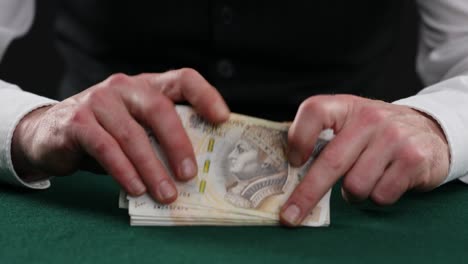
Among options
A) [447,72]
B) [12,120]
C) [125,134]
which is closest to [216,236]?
[125,134]

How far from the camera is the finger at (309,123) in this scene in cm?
132

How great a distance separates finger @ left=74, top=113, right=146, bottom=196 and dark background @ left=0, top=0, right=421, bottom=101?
200cm

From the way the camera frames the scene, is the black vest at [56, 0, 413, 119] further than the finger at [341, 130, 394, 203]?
Yes

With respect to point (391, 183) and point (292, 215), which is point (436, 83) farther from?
point (292, 215)

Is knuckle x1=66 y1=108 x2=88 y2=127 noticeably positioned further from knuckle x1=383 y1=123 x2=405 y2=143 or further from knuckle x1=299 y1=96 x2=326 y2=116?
knuckle x1=383 y1=123 x2=405 y2=143

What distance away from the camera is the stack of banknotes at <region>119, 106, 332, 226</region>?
51.9 inches

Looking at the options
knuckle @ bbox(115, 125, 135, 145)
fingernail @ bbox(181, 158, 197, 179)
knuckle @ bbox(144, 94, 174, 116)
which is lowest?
fingernail @ bbox(181, 158, 197, 179)

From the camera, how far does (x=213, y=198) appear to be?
1352mm

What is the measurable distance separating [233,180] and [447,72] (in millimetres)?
911

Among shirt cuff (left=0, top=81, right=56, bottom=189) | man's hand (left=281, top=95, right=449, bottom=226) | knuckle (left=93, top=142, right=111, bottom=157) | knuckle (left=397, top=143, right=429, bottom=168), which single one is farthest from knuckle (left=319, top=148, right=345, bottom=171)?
shirt cuff (left=0, top=81, right=56, bottom=189)

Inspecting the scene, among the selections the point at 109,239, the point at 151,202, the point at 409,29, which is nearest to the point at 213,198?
the point at 151,202

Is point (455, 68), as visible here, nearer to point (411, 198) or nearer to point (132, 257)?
point (411, 198)

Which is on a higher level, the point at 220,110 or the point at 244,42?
the point at 220,110

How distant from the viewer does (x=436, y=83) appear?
1973 millimetres
